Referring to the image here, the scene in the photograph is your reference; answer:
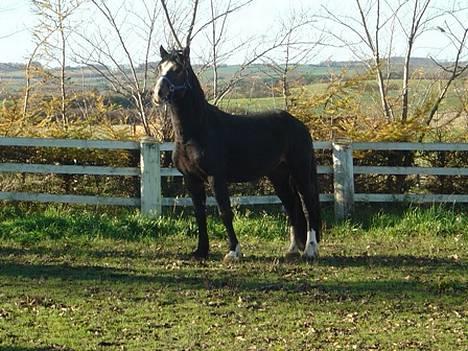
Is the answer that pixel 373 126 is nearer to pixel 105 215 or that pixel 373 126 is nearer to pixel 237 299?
pixel 105 215

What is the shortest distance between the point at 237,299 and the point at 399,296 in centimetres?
157

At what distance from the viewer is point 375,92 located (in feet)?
50.2

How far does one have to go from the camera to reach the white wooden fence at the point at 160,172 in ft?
40.3

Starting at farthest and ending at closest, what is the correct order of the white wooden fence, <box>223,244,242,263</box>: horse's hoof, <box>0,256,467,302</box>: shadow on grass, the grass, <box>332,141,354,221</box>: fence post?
<box>332,141,354,221</box>: fence post < the white wooden fence < <box>223,244,242,263</box>: horse's hoof < <box>0,256,467,302</box>: shadow on grass < the grass

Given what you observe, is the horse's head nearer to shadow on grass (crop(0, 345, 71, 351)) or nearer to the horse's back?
the horse's back

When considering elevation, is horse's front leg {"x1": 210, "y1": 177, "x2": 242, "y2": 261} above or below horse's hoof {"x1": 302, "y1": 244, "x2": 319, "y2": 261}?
above

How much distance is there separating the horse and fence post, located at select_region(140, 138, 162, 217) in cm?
235

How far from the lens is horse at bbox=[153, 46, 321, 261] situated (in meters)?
9.46

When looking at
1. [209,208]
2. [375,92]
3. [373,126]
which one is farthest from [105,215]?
[375,92]

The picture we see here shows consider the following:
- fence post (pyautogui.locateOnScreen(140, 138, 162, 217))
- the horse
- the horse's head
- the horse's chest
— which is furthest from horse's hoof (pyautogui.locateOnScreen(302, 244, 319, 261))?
fence post (pyautogui.locateOnScreen(140, 138, 162, 217))

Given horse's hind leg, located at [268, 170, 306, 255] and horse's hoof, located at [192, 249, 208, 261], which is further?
horse's hind leg, located at [268, 170, 306, 255]

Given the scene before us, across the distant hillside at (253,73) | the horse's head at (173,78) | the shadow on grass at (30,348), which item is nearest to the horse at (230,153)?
the horse's head at (173,78)

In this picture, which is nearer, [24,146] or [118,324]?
[118,324]

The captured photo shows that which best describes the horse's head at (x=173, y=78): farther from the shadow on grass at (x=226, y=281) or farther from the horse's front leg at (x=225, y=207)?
the shadow on grass at (x=226, y=281)
